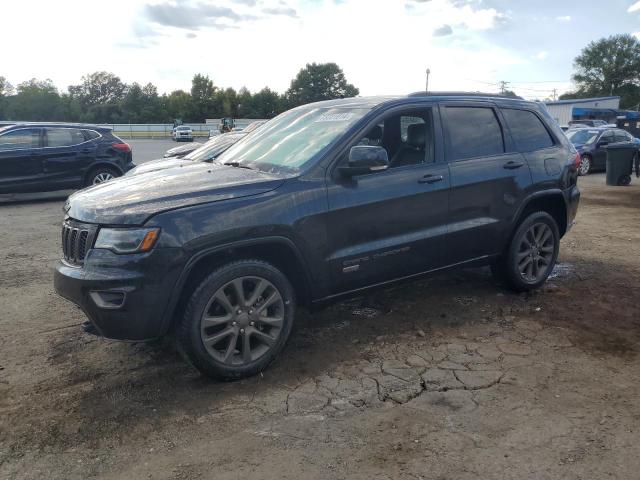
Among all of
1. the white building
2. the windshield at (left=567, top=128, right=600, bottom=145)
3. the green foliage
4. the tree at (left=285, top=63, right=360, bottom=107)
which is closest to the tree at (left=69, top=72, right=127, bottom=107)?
the green foliage

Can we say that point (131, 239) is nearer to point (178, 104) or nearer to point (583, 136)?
point (583, 136)

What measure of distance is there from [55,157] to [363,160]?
9.33m

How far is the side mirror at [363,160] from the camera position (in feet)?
12.5

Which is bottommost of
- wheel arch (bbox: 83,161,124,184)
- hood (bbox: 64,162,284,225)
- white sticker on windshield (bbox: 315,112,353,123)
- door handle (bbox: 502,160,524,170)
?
wheel arch (bbox: 83,161,124,184)

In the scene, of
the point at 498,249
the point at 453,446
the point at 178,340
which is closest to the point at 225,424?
the point at 178,340

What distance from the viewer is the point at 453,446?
2891 millimetres

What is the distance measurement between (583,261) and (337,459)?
4986 millimetres

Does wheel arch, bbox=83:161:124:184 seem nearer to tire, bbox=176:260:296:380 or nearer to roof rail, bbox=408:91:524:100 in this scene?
roof rail, bbox=408:91:524:100

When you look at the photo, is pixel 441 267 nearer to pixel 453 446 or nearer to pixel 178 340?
pixel 453 446

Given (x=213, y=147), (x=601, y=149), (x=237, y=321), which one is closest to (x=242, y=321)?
(x=237, y=321)

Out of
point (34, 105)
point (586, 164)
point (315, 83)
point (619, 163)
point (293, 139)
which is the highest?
point (315, 83)

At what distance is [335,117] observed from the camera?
437 cm

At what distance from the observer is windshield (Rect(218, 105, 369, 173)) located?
4055mm

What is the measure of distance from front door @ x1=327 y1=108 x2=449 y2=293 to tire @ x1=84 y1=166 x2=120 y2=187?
28.4ft
